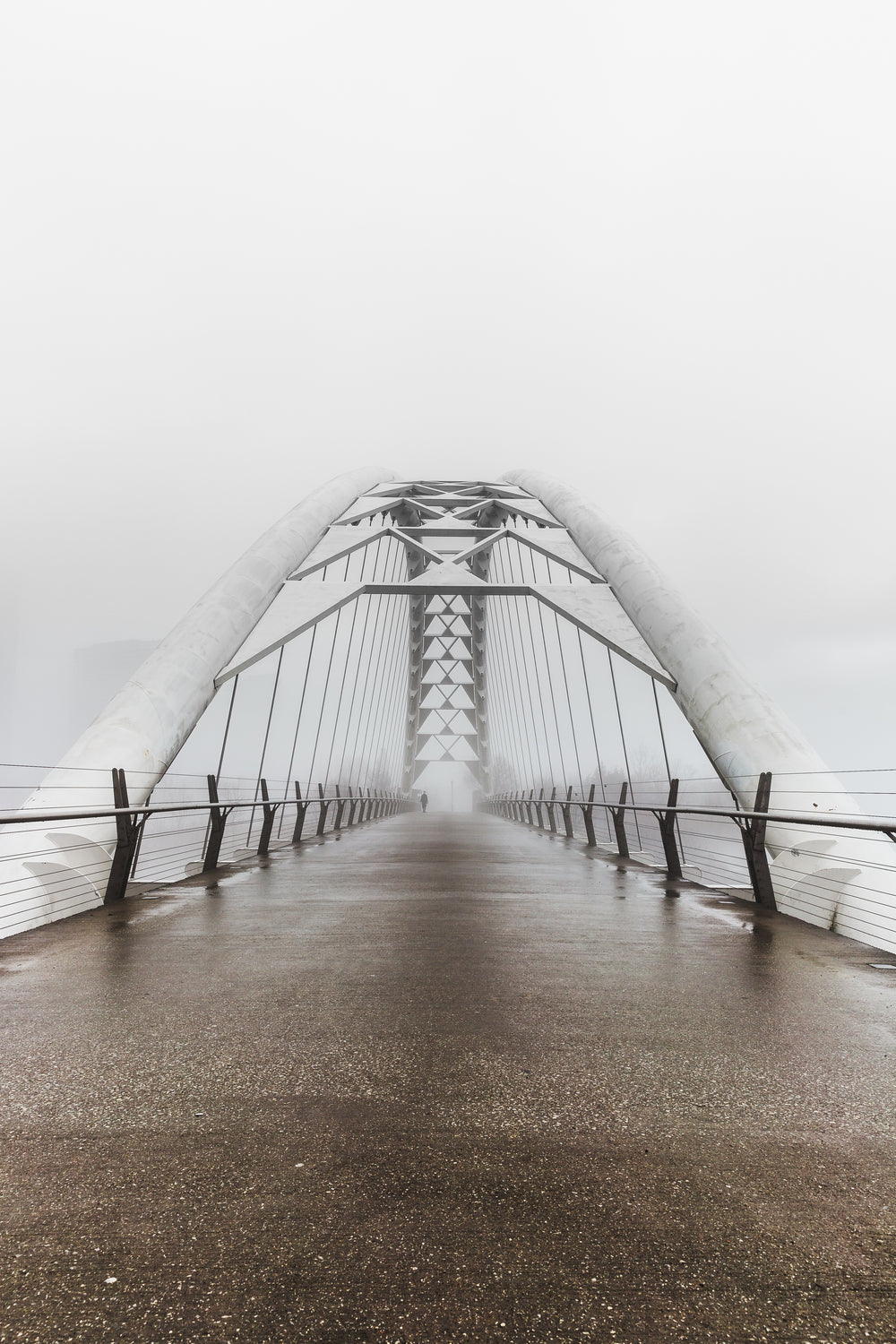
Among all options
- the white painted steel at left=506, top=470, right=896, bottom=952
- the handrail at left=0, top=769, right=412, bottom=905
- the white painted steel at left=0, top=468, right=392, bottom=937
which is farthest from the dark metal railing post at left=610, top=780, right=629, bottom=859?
the white painted steel at left=0, top=468, right=392, bottom=937

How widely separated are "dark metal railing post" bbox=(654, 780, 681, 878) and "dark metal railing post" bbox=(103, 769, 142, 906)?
5136 millimetres

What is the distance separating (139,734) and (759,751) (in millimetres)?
8495

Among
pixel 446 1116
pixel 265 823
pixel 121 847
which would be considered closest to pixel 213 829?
pixel 121 847

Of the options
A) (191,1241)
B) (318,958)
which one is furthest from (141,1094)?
(318,958)

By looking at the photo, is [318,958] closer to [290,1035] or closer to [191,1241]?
[290,1035]

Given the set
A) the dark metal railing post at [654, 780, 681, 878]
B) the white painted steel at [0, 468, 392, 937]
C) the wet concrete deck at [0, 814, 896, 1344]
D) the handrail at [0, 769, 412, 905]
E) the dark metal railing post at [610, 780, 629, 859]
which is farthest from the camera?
the dark metal railing post at [610, 780, 629, 859]

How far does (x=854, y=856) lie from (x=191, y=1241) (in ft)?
25.8

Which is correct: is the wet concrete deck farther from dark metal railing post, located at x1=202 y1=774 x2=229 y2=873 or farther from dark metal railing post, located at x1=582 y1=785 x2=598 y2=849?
dark metal railing post, located at x1=582 y1=785 x2=598 y2=849

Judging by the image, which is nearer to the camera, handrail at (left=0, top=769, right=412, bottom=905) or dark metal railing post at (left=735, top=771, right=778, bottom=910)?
handrail at (left=0, top=769, right=412, bottom=905)

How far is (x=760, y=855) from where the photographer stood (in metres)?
6.32

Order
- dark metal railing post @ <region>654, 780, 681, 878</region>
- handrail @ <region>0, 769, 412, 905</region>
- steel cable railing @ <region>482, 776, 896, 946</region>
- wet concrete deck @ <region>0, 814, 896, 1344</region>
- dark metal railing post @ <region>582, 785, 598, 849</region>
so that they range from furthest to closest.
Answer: dark metal railing post @ <region>582, 785, 598, 849</region> → dark metal railing post @ <region>654, 780, 681, 878</region> → steel cable railing @ <region>482, 776, 896, 946</region> → handrail @ <region>0, 769, 412, 905</region> → wet concrete deck @ <region>0, 814, 896, 1344</region>

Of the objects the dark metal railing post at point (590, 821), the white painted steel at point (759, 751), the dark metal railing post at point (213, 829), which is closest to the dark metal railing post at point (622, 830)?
the white painted steel at point (759, 751)

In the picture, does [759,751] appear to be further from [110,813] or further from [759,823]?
[110,813]

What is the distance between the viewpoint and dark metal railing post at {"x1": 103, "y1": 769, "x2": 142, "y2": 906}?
6.09m
